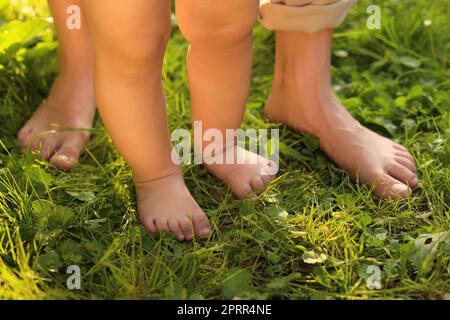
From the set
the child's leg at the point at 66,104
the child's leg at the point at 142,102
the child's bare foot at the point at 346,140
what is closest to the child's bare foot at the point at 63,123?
the child's leg at the point at 66,104

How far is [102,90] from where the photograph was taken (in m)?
1.57

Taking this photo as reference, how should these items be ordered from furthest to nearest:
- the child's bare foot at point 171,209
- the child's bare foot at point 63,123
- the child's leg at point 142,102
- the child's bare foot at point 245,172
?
the child's bare foot at point 63,123, the child's bare foot at point 245,172, the child's bare foot at point 171,209, the child's leg at point 142,102

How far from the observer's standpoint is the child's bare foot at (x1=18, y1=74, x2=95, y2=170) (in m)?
1.93

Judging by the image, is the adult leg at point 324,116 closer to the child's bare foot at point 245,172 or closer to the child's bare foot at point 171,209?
the child's bare foot at point 245,172

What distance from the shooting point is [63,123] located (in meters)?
2.03

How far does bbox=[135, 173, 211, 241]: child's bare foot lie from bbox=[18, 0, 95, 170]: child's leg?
1.05 feet

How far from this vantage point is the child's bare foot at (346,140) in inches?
70.7

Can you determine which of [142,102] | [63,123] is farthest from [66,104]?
[142,102]

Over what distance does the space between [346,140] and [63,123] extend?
776 millimetres

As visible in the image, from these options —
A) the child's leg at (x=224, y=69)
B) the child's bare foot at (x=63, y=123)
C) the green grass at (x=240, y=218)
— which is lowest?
the green grass at (x=240, y=218)

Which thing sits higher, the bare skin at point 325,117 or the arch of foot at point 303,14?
the arch of foot at point 303,14

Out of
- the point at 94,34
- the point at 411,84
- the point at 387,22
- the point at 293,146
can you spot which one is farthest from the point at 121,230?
the point at 387,22

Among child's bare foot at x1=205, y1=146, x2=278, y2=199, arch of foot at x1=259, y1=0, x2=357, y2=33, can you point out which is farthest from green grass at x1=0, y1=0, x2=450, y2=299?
arch of foot at x1=259, y1=0, x2=357, y2=33

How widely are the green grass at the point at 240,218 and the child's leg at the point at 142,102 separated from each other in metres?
0.06
